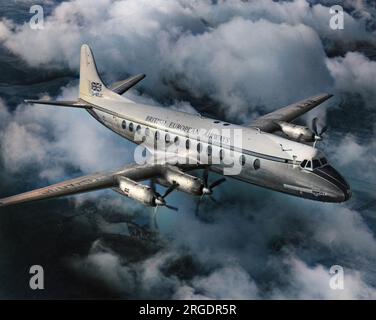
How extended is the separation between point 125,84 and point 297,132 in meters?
14.6

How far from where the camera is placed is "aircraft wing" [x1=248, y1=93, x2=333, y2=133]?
39.5m

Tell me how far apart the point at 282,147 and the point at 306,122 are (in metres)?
12.9

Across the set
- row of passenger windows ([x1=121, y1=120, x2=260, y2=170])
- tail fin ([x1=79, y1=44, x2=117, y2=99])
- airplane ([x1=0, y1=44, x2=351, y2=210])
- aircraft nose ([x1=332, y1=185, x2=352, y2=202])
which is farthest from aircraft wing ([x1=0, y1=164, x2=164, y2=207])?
aircraft nose ([x1=332, y1=185, x2=352, y2=202])

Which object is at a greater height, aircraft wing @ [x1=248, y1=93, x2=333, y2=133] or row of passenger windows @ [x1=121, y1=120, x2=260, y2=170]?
aircraft wing @ [x1=248, y1=93, x2=333, y2=133]

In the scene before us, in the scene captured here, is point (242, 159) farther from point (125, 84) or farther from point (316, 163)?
point (125, 84)

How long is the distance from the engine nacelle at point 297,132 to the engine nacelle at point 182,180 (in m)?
9.27

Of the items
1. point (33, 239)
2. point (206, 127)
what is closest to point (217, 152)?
point (206, 127)

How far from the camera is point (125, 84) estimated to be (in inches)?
1735

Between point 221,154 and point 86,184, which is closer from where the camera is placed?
point 86,184

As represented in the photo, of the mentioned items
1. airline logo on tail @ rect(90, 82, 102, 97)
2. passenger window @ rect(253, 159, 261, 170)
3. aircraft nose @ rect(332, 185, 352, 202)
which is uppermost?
airline logo on tail @ rect(90, 82, 102, 97)

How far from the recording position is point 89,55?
1720 inches

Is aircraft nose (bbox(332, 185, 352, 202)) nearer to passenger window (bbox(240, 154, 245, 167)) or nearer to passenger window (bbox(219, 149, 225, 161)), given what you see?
passenger window (bbox(240, 154, 245, 167))

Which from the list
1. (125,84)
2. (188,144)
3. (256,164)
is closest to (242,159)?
(256,164)

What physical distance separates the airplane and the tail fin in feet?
2.09
